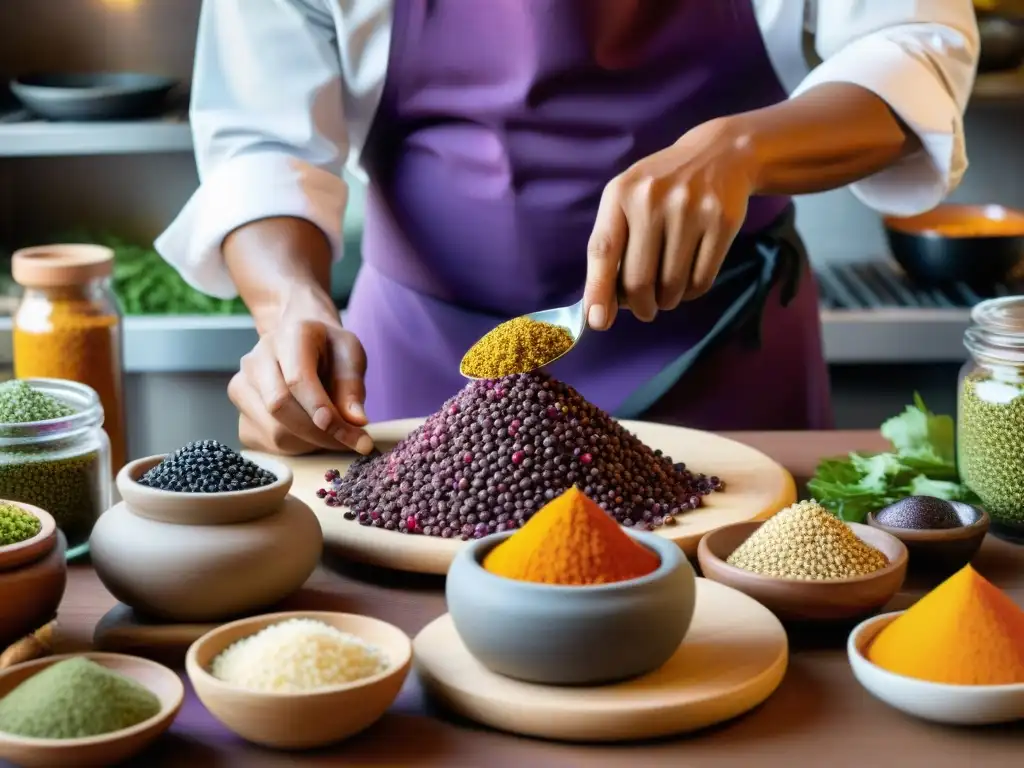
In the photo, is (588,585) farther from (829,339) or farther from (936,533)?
(829,339)

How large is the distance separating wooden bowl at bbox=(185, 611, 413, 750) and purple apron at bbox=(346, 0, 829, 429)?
872 mm

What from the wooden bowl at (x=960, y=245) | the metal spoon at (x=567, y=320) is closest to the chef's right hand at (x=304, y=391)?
the metal spoon at (x=567, y=320)

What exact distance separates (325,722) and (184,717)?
0.40 ft

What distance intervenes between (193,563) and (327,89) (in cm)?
84

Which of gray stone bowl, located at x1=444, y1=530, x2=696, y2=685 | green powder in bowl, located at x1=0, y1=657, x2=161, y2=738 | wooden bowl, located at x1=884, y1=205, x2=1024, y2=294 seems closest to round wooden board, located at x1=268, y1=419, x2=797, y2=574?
gray stone bowl, located at x1=444, y1=530, x2=696, y2=685

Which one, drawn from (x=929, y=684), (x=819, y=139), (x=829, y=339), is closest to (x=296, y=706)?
(x=929, y=684)

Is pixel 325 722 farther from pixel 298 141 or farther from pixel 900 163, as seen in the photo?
pixel 900 163

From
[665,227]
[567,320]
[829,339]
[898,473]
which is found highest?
[665,227]

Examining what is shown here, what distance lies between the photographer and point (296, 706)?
0.77 m

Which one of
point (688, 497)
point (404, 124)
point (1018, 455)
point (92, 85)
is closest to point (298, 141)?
point (404, 124)

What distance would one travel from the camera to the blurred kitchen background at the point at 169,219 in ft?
8.53

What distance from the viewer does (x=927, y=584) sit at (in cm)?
109

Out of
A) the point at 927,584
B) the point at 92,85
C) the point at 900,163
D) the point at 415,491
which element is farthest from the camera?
the point at 92,85

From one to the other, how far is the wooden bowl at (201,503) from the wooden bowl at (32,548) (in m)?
0.06
